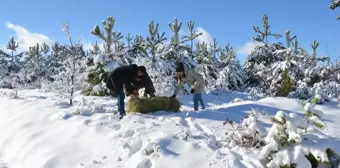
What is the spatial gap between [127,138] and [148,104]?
77.6 inches

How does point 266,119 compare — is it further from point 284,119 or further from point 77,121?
point 77,121

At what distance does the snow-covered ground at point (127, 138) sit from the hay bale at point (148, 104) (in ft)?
1.01

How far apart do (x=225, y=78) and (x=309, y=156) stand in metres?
19.2

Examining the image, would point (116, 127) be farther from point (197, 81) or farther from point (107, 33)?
point (107, 33)

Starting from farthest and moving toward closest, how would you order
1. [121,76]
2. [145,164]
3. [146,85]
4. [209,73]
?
[209,73]
[146,85]
[121,76]
[145,164]

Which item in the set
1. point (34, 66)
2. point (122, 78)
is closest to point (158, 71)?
point (122, 78)

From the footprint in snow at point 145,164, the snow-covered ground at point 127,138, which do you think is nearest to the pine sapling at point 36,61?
the snow-covered ground at point 127,138

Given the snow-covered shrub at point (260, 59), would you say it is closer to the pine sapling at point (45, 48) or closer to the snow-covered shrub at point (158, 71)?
the snow-covered shrub at point (158, 71)

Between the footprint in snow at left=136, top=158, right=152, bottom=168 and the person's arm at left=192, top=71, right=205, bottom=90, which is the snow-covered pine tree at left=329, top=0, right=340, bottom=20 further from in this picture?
the footprint in snow at left=136, top=158, right=152, bottom=168

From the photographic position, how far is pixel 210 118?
758cm

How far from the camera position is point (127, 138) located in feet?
21.5

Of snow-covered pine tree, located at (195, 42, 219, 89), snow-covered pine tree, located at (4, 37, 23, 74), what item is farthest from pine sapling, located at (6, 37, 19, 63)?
snow-covered pine tree, located at (195, 42, 219, 89)

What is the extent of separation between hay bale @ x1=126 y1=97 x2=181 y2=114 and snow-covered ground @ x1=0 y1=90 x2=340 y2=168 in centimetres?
31

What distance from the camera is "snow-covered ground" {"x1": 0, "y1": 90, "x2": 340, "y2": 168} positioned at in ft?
17.9
